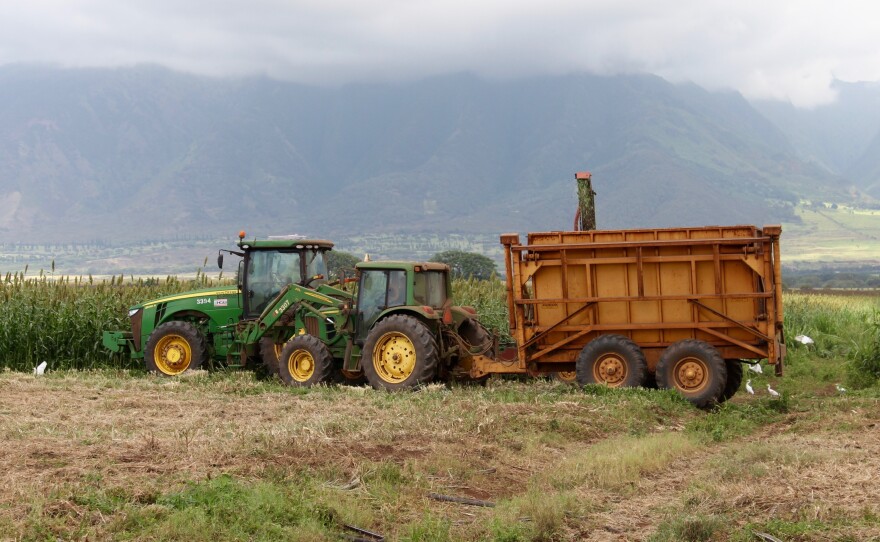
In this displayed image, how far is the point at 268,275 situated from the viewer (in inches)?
793

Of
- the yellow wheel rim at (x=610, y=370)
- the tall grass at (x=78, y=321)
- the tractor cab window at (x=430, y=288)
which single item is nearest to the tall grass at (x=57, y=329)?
the tall grass at (x=78, y=321)

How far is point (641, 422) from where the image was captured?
1433 cm

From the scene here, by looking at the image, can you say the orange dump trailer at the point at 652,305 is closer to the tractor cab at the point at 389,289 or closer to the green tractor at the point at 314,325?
the green tractor at the point at 314,325

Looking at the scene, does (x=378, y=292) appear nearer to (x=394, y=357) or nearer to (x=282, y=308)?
(x=394, y=357)

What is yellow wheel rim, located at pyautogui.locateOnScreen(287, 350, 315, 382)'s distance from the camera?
18.3 meters

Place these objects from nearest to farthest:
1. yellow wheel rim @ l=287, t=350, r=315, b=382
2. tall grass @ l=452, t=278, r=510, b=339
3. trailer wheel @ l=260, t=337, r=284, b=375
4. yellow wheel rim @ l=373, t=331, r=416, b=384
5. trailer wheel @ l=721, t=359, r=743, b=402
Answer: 1. trailer wheel @ l=721, t=359, r=743, b=402
2. yellow wheel rim @ l=373, t=331, r=416, b=384
3. yellow wheel rim @ l=287, t=350, r=315, b=382
4. trailer wheel @ l=260, t=337, r=284, b=375
5. tall grass @ l=452, t=278, r=510, b=339

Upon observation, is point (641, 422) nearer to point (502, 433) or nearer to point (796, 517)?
point (502, 433)

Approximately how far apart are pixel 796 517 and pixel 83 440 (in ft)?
23.1

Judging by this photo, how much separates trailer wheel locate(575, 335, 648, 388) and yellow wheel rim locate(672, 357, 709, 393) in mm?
461

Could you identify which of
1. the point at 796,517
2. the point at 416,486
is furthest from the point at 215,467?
the point at 796,517

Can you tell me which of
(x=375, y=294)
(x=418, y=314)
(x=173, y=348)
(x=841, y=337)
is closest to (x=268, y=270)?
(x=173, y=348)

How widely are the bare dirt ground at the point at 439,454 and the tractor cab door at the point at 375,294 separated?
169cm

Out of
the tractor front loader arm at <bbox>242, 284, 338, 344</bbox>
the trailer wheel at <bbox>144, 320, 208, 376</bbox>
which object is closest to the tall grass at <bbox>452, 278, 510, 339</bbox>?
the tractor front loader arm at <bbox>242, 284, 338, 344</bbox>

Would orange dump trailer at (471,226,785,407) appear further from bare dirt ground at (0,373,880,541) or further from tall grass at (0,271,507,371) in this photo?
tall grass at (0,271,507,371)
